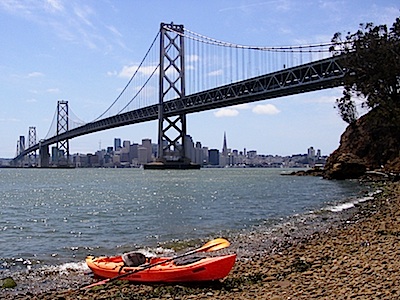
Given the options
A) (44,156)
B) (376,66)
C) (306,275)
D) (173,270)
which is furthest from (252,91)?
(44,156)

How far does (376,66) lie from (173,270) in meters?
22.3

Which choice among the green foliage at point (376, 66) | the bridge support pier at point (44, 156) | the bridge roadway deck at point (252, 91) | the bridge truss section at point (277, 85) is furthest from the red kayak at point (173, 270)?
the bridge support pier at point (44, 156)

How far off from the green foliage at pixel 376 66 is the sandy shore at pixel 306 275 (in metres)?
17.6

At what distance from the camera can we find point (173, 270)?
7109 millimetres

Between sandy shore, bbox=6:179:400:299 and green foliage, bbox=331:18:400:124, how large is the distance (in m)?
17.6

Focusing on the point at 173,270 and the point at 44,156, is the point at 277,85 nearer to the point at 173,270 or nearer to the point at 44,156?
the point at 173,270

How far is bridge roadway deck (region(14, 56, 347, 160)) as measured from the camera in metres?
41.0

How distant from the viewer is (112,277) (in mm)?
7594

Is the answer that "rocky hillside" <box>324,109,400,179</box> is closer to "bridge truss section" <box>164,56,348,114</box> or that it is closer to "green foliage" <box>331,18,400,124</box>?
"bridge truss section" <box>164,56,348,114</box>

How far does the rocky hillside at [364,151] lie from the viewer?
3984 centimetres

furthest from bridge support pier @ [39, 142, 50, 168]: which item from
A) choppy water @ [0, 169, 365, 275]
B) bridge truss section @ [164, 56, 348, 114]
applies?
choppy water @ [0, 169, 365, 275]

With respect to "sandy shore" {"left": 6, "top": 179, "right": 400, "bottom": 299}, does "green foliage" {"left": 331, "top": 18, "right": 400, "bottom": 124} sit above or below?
above

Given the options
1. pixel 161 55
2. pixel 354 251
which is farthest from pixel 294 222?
pixel 161 55

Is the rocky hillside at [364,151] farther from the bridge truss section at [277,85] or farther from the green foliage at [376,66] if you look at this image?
the green foliage at [376,66]
